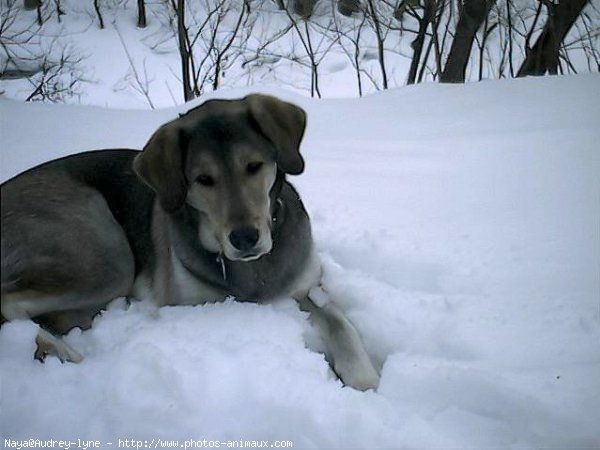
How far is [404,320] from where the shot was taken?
214 centimetres

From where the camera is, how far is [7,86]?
332 inches

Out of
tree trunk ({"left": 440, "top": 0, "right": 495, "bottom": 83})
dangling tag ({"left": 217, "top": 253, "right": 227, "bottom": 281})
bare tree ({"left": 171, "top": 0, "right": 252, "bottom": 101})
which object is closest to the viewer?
dangling tag ({"left": 217, "top": 253, "right": 227, "bottom": 281})

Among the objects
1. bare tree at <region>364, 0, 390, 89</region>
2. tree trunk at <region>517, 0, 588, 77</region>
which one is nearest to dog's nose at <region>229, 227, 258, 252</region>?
tree trunk at <region>517, 0, 588, 77</region>

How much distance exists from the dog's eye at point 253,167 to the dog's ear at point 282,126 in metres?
0.09

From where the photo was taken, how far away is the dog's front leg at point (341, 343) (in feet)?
6.34

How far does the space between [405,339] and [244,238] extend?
0.73 metres

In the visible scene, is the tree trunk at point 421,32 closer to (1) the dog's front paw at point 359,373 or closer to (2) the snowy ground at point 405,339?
(2) the snowy ground at point 405,339

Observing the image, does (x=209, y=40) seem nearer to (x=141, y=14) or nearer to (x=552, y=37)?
(x=141, y=14)

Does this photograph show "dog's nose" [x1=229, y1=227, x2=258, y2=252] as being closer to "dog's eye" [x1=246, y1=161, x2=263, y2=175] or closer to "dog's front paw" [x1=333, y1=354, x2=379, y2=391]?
"dog's eye" [x1=246, y1=161, x2=263, y2=175]

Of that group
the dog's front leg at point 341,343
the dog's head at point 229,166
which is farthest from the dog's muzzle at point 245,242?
the dog's front leg at point 341,343

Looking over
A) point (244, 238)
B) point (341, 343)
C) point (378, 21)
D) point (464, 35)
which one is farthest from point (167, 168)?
point (378, 21)

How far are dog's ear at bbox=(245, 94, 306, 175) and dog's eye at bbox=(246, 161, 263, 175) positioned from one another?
91mm

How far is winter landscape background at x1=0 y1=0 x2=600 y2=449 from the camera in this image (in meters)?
1.60

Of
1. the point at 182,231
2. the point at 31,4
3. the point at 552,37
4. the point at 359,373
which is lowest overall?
the point at 359,373
